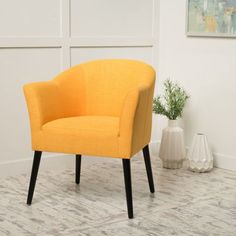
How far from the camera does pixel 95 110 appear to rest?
3.48 metres

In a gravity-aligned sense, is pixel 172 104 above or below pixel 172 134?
above

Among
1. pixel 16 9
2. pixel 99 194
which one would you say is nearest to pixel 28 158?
pixel 99 194

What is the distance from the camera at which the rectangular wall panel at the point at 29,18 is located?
3615 mm

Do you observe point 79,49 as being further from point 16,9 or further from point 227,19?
point 227,19

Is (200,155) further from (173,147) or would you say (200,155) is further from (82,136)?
(82,136)

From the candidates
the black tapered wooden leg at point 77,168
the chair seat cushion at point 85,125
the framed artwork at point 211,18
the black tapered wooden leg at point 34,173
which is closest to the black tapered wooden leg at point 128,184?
the chair seat cushion at point 85,125

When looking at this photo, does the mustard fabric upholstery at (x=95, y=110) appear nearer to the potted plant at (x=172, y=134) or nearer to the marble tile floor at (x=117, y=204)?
the marble tile floor at (x=117, y=204)

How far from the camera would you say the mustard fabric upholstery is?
299 cm

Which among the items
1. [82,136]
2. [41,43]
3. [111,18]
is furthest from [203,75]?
[82,136]

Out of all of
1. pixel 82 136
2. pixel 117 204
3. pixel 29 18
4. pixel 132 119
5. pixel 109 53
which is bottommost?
pixel 117 204

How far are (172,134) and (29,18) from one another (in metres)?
1.27

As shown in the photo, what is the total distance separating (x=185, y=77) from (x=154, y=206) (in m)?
1.41

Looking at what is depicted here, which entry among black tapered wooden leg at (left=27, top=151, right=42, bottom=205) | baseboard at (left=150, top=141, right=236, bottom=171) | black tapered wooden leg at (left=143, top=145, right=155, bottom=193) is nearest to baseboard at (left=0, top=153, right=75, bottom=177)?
black tapered wooden leg at (left=27, top=151, right=42, bottom=205)

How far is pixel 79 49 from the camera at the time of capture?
401 centimetres
